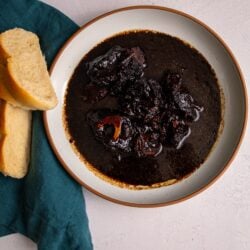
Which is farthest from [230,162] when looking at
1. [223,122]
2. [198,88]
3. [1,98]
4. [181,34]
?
[1,98]

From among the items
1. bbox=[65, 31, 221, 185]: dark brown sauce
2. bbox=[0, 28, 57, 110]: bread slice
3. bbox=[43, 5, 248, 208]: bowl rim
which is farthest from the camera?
bbox=[65, 31, 221, 185]: dark brown sauce

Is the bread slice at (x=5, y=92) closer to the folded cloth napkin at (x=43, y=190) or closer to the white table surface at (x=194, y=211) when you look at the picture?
the folded cloth napkin at (x=43, y=190)

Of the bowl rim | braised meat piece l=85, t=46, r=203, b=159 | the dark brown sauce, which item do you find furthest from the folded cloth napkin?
braised meat piece l=85, t=46, r=203, b=159

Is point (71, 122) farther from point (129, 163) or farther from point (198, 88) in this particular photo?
point (198, 88)

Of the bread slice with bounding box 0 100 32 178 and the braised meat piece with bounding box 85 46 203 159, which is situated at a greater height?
the braised meat piece with bounding box 85 46 203 159

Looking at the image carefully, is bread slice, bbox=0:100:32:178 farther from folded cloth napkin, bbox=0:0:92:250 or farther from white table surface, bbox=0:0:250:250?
white table surface, bbox=0:0:250:250

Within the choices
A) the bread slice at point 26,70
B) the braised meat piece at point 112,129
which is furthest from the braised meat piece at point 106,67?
→ the bread slice at point 26,70

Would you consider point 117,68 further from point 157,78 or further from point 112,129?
point 112,129

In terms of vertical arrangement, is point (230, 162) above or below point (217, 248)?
above
